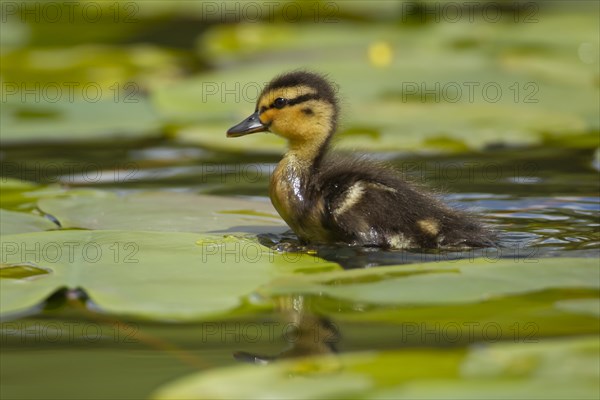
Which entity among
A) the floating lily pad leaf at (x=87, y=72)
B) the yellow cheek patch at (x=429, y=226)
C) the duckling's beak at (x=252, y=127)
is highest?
the floating lily pad leaf at (x=87, y=72)

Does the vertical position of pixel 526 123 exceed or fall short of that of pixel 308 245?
it exceeds it

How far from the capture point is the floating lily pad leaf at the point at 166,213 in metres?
4.34

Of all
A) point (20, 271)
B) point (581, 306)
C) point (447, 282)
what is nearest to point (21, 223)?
point (20, 271)

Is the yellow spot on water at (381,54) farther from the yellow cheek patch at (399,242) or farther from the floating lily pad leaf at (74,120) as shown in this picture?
the yellow cheek patch at (399,242)

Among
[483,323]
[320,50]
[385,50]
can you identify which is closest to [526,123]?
[385,50]

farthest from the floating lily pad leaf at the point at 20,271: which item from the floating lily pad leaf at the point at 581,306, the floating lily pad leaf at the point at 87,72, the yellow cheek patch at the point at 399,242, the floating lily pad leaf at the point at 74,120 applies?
the floating lily pad leaf at the point at 87,72

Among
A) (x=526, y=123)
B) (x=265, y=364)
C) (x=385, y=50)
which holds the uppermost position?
(x=385, y=50)

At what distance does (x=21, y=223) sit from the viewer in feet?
14.1

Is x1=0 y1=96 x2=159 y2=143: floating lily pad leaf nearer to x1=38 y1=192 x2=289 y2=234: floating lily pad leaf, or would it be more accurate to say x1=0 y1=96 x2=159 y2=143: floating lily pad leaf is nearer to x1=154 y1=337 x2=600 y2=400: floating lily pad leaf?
x1=38 y1=192 x2=289 y2=234: floating lily pad leaf

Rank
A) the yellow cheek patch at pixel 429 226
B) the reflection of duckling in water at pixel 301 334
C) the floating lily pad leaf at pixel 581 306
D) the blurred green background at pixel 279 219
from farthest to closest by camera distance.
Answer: the yellow cheek patch at pixel 429 226 < the floating lily pad leaf at pixel 581 306 < the reflection of duckling in water at pixel 301 334 < the blurred green background at pixel 279 219

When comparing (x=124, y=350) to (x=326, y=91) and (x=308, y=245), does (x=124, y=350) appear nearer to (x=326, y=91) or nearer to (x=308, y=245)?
(x=308, y=245)

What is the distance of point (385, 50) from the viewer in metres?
7.75

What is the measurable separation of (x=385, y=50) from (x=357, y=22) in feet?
8.66

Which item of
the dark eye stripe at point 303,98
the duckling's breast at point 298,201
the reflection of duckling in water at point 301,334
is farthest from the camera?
the dark eye stripe at point 303,98
